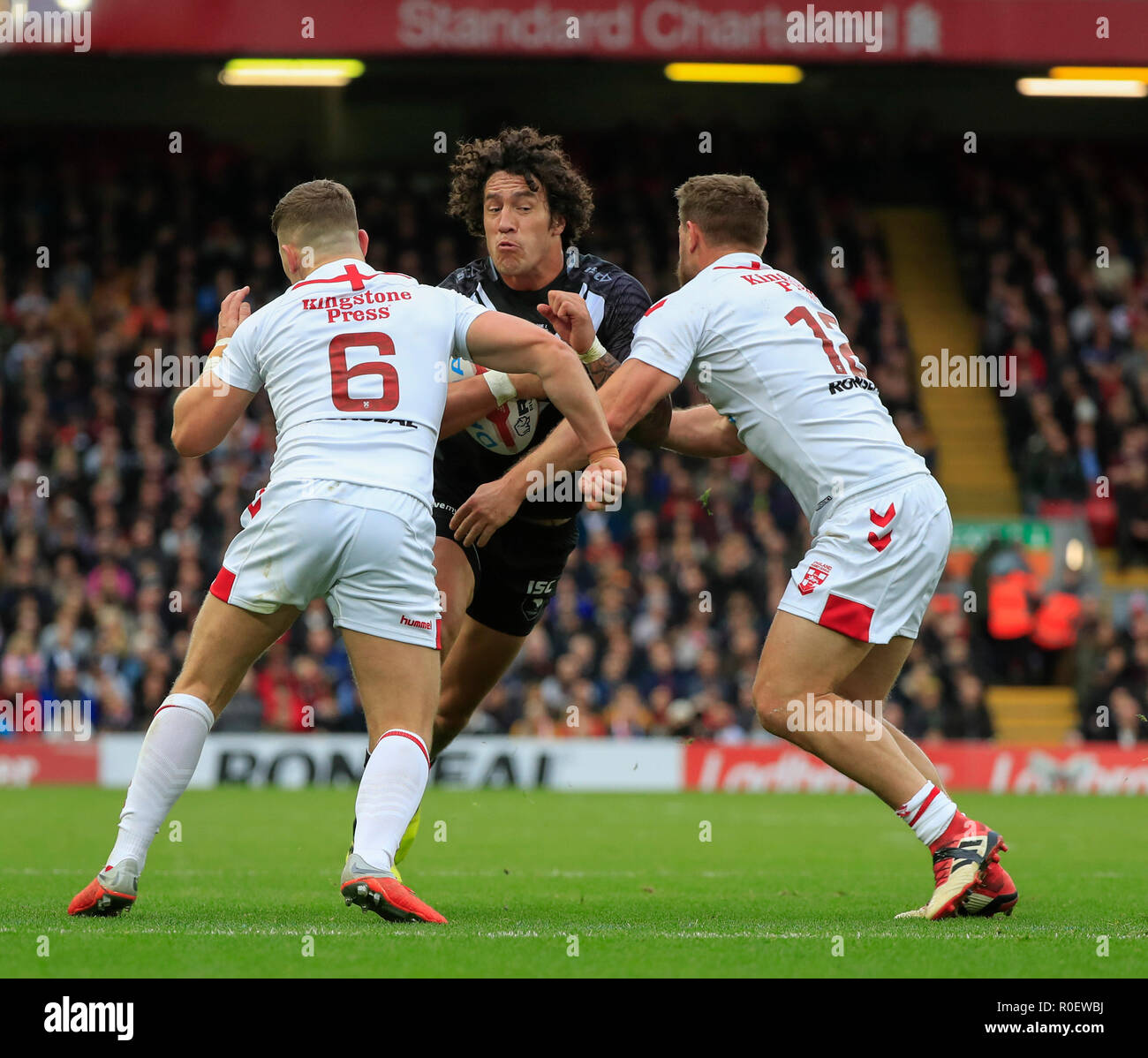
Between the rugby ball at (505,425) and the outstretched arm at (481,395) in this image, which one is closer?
the outstretched arm at (481,395)

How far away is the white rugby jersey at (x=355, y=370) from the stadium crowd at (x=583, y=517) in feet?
34.4

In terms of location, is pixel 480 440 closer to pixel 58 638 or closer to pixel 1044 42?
pixel 58 638

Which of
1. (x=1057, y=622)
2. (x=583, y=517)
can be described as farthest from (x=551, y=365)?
(x=1057, y=622)

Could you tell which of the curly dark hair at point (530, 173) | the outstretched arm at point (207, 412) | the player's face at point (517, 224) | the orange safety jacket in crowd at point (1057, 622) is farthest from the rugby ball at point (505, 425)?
the orange safety jacket in crowd at point (1057, 622)

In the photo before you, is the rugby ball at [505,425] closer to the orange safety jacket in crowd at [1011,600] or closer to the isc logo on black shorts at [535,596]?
the isc logo on black shorts at [535,596]

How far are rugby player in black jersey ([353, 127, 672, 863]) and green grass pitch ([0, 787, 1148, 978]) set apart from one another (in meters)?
0.94

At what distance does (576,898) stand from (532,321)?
7.98ft

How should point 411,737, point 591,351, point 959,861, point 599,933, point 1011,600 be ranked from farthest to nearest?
point 1011,600, point 591,351, point 959,861, point 411,737, point 599,933

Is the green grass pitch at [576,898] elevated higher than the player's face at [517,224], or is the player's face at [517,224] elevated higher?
the player's face at [517,224]

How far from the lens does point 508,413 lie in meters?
7.17

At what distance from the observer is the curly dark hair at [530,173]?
278 inches

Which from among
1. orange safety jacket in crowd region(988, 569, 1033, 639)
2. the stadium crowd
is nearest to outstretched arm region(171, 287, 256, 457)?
the stadium crowd

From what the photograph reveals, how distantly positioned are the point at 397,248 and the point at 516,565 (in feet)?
52.9

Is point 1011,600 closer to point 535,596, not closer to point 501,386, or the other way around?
point 535,596
